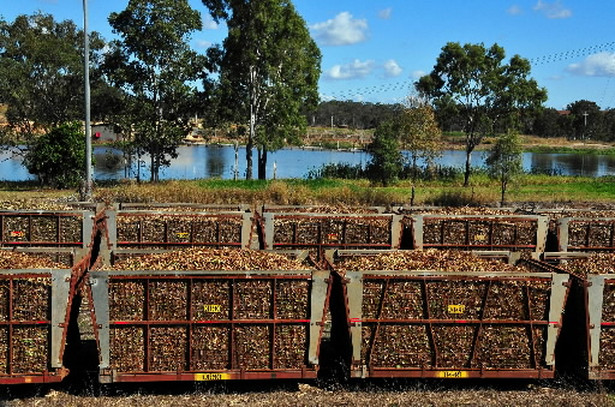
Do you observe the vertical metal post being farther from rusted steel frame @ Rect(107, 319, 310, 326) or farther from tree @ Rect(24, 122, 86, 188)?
rusted steel frame @ Rect(107, 319, 310, 326)

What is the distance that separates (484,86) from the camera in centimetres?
4028

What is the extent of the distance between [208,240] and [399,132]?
25620 millimetres

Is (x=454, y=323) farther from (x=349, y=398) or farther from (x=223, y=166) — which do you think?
(x=223, y=166)

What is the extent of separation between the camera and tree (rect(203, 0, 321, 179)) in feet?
120

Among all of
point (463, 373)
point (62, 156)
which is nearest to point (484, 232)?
point (463, 373)

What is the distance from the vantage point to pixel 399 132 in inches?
1492

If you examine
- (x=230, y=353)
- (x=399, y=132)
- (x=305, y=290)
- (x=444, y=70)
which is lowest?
(x=230, y=353)

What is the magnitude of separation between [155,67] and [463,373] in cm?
2935

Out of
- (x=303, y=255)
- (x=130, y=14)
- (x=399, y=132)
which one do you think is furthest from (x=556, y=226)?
(x=130, y=14)

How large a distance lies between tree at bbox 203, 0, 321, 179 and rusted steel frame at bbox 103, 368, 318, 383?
1149 inches

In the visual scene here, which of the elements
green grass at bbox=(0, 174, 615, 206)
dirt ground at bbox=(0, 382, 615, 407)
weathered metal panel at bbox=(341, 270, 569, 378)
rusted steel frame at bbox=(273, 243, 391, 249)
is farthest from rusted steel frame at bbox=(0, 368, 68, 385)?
green grass at bbox=(0, 174, 615, 206)

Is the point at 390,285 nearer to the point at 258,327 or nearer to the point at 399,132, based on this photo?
the point at 258,327

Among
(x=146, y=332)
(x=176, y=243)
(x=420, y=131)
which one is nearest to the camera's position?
(x=146, y=332)

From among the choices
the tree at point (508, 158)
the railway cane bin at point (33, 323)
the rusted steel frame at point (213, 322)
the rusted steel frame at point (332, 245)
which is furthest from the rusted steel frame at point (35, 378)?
the tree at point (508, 158)
